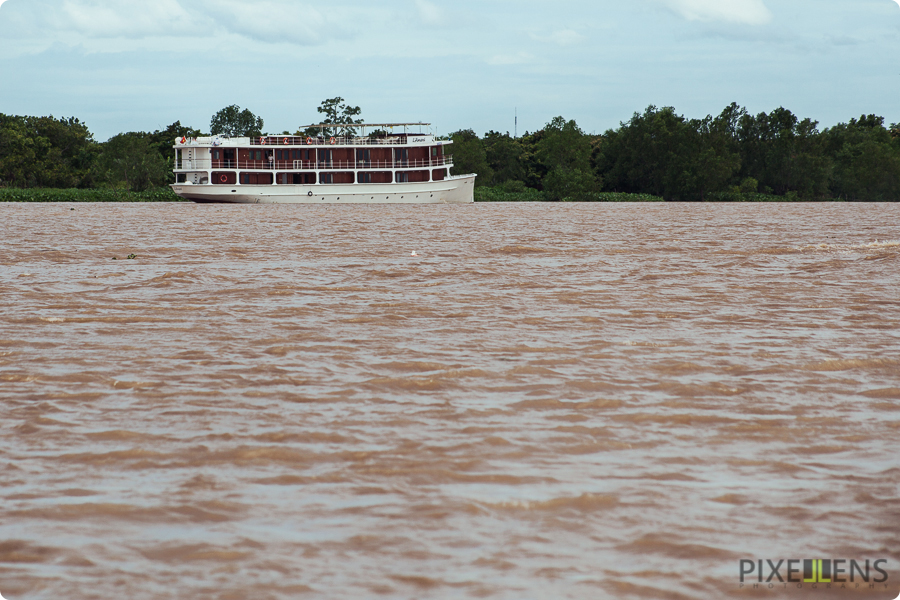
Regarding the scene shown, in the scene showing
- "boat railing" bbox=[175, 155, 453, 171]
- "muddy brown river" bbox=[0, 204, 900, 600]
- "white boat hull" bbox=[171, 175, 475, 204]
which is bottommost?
"muddy brown river" bbox=[0, 204, 900, 600]

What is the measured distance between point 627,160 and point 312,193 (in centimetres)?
4054

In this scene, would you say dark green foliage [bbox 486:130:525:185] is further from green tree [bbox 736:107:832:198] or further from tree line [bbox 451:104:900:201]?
green tree [bbox 736:107:832:198]

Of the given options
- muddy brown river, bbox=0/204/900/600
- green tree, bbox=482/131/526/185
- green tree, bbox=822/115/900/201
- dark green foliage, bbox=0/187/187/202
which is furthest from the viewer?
green tree, bbox=482/131/526/185

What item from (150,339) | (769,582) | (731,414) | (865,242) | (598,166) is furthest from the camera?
(598,166)

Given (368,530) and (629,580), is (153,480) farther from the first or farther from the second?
(629,580)

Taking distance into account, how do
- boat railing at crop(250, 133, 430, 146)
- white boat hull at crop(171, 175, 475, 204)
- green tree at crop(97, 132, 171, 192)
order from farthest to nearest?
1. green tree at crop(97, 132, 171, 192)
2. boat railing at crop(250, 133, 430, 146)
3. white boat hull at crop(171, 175, 475, 204)

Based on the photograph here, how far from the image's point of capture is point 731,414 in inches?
263

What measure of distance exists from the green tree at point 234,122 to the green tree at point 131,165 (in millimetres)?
30009

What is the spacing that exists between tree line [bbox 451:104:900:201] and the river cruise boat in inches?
954

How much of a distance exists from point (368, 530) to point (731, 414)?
126 inches

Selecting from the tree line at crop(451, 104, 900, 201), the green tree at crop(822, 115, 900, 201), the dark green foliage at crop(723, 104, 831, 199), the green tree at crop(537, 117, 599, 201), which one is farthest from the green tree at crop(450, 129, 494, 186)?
the green tree at crop(822, 115, 900, 201)

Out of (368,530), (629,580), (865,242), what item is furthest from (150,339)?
(865,242)

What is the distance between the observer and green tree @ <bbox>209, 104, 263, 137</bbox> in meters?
113

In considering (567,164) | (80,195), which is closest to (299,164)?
(80,195)
